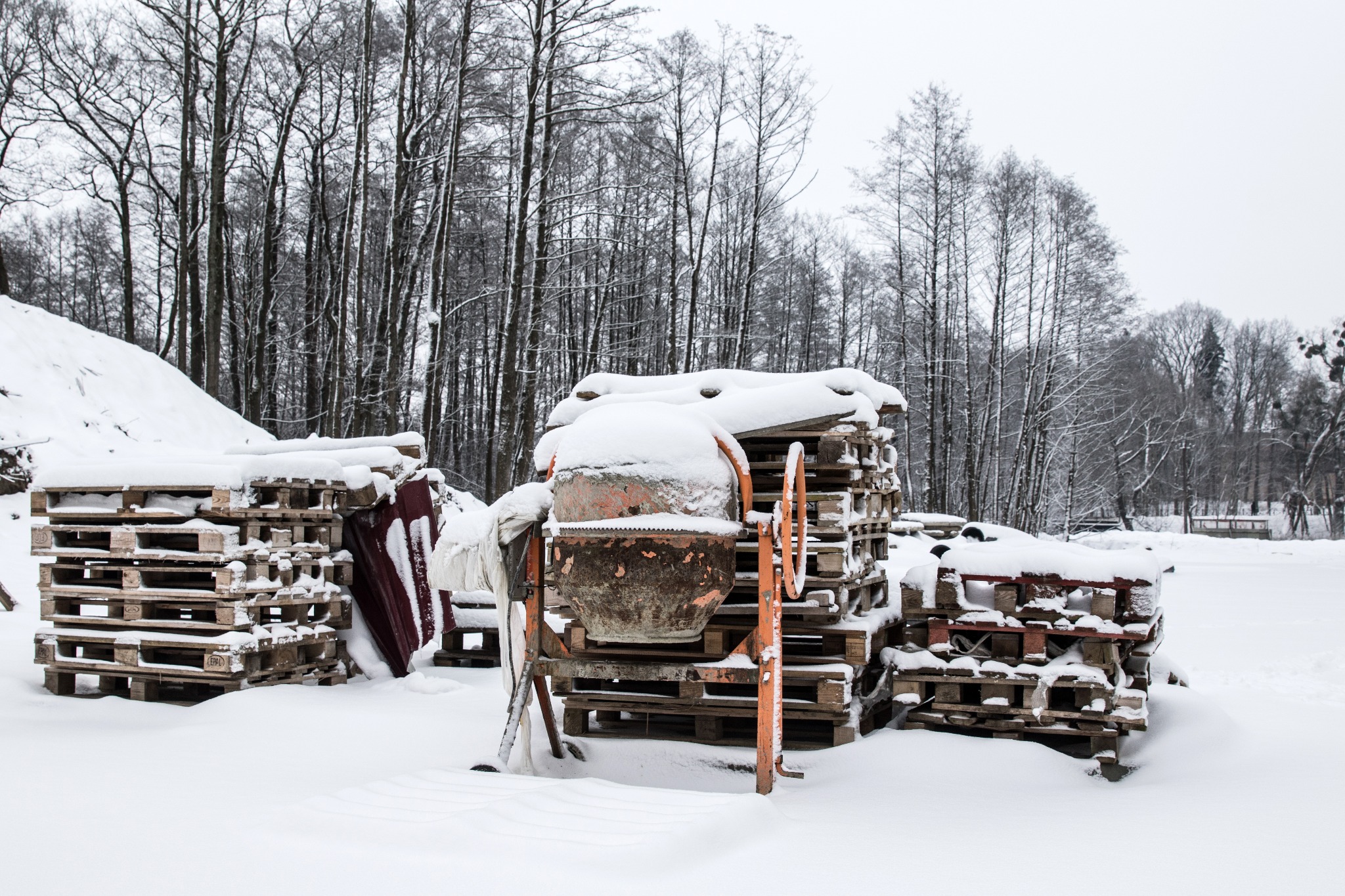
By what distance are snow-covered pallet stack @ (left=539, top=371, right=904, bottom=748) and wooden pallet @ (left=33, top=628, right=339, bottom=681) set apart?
236 centimetres

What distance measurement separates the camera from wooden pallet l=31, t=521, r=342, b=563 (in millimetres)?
6418

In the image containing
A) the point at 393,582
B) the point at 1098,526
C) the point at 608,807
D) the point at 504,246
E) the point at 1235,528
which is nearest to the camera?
the point at 608,807

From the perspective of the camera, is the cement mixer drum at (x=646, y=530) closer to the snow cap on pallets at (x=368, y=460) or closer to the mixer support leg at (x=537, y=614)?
the mixer support leg at (x=537, y=614)

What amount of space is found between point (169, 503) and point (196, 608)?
0.85 m

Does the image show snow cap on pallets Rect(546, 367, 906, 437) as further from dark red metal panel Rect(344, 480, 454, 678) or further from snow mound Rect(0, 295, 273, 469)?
snow mound Rect(0, 295, 273, 469)

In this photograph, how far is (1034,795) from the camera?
4.80 m

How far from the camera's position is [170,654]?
6.71 meters

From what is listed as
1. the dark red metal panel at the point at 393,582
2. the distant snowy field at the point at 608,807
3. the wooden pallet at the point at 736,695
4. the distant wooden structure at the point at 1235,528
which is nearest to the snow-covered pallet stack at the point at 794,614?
the wooden pallet at the point at 736,695

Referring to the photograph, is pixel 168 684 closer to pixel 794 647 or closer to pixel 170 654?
pixel 170 654

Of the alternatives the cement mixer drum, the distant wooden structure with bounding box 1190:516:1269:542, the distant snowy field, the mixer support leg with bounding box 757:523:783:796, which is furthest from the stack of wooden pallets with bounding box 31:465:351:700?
the distant wooden structure with bounding box 1190:516:1269:542

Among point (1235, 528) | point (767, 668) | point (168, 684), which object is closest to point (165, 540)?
point (168, 684)

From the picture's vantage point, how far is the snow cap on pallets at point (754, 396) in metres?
5.48

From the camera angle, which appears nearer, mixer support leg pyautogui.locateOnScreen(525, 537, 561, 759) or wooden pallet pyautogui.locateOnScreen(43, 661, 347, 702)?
mixer support leg pyautogui.locateOnScreen(525, 537, 561, 759)

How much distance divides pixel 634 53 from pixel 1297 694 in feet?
41.6
